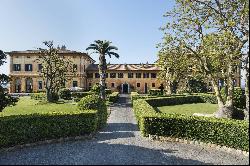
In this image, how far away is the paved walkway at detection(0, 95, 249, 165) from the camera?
38.7 ft

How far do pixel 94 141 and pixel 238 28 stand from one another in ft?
35.8

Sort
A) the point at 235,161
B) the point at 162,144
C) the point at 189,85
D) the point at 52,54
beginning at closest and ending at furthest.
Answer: the point at 235,161 < the point at 162,144 < the point at 52,54 < the point at 189,85

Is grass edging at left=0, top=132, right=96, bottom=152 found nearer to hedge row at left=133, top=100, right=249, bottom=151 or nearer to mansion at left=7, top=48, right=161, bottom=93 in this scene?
hedge row at left=133, top=100, right=249, bottom=151

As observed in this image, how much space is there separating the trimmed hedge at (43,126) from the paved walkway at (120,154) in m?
0.65

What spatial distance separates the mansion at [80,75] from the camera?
67.6 m

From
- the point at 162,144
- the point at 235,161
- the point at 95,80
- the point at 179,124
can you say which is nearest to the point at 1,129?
the point at 162,144

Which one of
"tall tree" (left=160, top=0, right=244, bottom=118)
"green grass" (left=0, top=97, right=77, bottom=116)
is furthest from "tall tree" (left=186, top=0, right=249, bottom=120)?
"green grass" (left=0, top=97, right=77, bottom=116)

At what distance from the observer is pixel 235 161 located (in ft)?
39.7

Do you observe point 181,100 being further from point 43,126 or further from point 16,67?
point 16,67

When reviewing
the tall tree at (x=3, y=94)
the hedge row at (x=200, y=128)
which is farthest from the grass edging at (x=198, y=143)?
the tall tree at (x=3, y=94)

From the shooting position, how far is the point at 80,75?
67.2 meters

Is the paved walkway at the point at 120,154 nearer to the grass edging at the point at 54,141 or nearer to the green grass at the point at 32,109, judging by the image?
the grass edging at the point at 54,141

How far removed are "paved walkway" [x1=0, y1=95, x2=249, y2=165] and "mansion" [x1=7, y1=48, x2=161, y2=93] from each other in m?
53.0

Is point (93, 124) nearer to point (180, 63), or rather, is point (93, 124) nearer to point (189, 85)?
point (180, 63)
